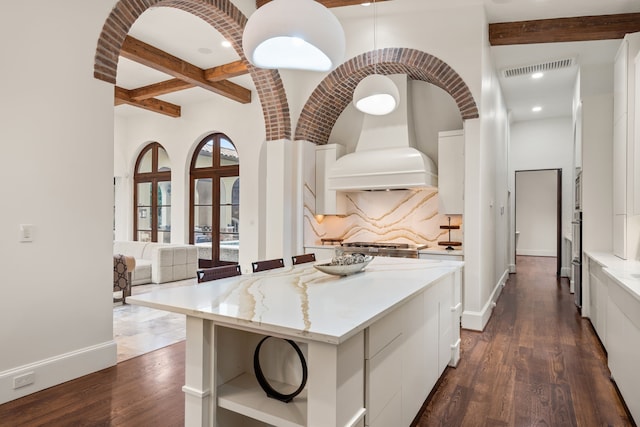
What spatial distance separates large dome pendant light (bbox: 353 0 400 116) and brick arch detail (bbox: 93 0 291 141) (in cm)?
167

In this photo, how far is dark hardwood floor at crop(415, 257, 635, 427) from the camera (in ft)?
7.79

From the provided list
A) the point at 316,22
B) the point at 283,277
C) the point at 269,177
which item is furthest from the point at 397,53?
the point at 283,277

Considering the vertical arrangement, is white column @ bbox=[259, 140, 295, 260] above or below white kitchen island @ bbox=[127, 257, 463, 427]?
above

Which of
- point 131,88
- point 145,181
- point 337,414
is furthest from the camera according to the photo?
point 145,181

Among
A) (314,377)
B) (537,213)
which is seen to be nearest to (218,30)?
(314,377)

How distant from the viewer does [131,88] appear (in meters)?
7.14

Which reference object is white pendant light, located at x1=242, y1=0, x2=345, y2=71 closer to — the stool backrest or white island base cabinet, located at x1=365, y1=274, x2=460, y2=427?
the stool backrest

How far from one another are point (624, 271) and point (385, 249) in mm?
2430

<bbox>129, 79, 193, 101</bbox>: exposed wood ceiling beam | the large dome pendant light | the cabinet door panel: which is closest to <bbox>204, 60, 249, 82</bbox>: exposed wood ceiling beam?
<bbox>129, 79, 193, 101</bbox>: exposed wood ceiling beam

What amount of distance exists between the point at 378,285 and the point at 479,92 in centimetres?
296

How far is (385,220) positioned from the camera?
5570 mm

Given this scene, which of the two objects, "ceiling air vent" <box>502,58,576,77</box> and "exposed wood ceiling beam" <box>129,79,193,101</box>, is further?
"exposed wood ceiling beam" <box>129,79,193,101</box>

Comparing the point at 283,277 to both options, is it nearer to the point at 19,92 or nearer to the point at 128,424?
the point at 128,424

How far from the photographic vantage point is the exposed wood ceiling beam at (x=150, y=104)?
23.2 feet
